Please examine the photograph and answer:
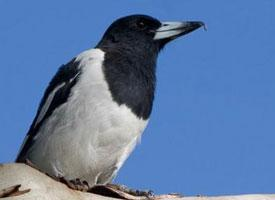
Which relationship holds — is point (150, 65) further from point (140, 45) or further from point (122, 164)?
point (122, 164)

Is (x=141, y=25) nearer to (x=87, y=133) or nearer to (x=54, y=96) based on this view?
(x=54, y=96)

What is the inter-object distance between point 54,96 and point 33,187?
137 inches

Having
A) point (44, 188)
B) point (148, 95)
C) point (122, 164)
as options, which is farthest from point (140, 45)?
point (44, 188)

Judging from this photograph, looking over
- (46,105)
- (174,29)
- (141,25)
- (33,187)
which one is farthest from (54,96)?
(33,187)

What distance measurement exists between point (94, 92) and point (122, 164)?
0.70 metres

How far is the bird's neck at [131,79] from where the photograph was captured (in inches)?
224

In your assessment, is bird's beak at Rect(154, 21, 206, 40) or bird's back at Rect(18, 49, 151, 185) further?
bird's beak at Rect(154, 21, 206, 40)

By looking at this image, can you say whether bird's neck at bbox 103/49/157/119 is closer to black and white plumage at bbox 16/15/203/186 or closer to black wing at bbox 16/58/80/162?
black and white plumage at bbox 16/15/203/186

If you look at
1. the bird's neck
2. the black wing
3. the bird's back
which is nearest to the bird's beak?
the bird's neck

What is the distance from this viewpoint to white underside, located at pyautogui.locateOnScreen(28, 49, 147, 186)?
5.50 metres

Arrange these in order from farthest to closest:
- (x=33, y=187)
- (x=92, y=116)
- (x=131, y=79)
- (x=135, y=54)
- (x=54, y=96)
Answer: (x=135, y=54) → (x=54, y=96) → (x=131, y=79) → (x=92, y=116) → (x=33, y=187)

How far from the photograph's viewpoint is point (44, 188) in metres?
2.54

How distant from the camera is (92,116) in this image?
548 cm

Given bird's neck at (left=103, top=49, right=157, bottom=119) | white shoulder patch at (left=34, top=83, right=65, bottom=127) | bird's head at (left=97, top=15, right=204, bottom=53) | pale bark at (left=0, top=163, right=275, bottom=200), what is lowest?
pale bark at (left=0, top=163, right=275, bottom=200)
